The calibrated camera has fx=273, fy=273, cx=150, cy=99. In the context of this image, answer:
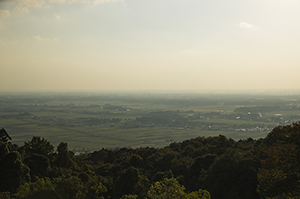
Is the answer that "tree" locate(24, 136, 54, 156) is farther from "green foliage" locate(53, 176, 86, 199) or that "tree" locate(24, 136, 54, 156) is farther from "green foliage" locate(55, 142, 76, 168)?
"green foliage" locate(53, 176, 86, 199)

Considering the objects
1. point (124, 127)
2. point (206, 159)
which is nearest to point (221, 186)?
point (206, 159)

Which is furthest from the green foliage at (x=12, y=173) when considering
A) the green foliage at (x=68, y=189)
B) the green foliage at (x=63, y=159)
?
the green foliage at (x=63, y=159)

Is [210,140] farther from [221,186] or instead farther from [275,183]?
[275,183]

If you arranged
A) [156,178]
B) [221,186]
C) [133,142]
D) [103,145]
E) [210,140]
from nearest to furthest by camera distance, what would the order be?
[221,186], [156,178], [210,140], [103,145], [133,142]

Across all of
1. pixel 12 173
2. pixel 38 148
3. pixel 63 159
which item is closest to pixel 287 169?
pixel 12 173

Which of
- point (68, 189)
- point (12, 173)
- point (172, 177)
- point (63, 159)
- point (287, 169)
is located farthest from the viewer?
point (63, 159)

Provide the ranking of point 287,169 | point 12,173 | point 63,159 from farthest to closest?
point 63,159, point 12,173, point 287,169

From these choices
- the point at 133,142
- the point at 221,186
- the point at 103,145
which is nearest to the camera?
the point at 221,186

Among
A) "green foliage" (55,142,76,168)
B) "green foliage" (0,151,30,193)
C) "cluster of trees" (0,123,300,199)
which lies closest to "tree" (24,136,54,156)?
"cluster of trees" (0,123,300,199)

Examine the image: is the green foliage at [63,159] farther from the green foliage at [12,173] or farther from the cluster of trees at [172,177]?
the green foliage at [12,173]

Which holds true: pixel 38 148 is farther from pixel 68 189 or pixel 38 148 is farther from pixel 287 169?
pixel 287 169
